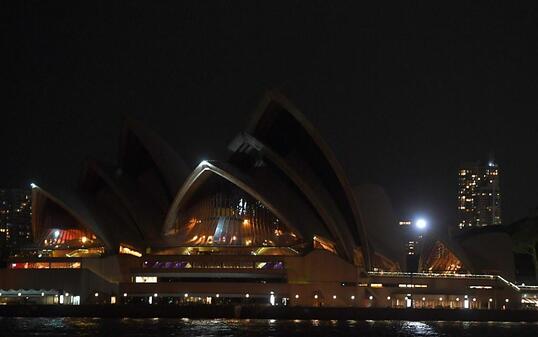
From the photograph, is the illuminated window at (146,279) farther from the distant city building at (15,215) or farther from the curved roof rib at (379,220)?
the distant city building at (15,215)

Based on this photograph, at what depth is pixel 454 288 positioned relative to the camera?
79000 millimetres

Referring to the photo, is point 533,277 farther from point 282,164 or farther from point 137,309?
point 137,309

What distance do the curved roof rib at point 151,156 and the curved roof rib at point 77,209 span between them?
Answer: 4782mm

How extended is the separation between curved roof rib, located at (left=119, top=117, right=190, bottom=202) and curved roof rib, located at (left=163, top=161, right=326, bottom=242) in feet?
7.03

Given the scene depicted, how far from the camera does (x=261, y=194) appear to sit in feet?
238

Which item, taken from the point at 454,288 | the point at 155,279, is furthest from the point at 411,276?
the point at 155,279

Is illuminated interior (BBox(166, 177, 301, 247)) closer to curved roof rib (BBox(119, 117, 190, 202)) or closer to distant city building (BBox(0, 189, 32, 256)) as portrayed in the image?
curved roof rib (BBox(119, 117, 190, 202))

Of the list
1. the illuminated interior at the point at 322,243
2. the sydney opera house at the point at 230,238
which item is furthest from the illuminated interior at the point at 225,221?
the illuminated interior at the point at 322,243

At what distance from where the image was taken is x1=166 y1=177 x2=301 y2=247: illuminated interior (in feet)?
250

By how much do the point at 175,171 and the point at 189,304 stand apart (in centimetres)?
1174

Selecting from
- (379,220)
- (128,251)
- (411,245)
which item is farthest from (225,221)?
(411,245)

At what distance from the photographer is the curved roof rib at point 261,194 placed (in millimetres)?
72125

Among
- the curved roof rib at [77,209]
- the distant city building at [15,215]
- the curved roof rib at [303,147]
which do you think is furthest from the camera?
the distant city building at [15,215]

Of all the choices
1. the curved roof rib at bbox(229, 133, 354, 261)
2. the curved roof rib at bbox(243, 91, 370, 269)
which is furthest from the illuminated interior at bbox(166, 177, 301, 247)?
the curved roof rib at bbox(243, 91, 370, 269)
